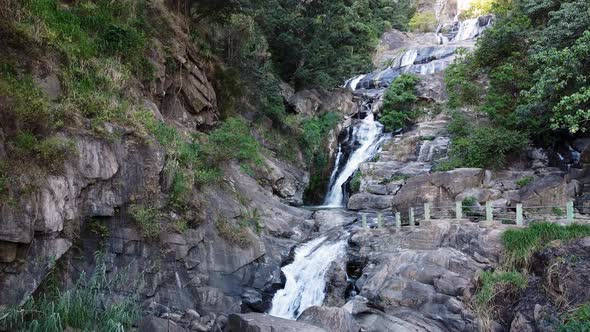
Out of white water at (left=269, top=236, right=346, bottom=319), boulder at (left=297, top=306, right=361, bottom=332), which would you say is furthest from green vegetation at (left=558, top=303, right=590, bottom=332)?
white water at (left=269, top=236, right=346, bottom=319)

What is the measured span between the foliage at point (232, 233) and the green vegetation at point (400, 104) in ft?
50.7

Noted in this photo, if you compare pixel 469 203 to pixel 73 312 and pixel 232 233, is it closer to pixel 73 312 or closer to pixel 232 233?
pixel 232 233

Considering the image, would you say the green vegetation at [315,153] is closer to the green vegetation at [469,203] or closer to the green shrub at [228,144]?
the green shrub at [228,144]

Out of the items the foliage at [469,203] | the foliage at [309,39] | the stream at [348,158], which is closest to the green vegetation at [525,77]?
the foliage at [469,203]

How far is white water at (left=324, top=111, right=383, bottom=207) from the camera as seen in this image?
2280 centimetres

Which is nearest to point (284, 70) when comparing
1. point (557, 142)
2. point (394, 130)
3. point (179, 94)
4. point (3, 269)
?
point (394, 130)

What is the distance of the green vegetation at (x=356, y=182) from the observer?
70.2ft

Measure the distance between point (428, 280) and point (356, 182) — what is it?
10815mm

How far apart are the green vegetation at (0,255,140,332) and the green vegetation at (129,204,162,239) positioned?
5.22ft

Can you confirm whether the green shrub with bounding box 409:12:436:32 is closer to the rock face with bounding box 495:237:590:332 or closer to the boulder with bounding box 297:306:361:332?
the rock face with bounding box 495:237:590:332

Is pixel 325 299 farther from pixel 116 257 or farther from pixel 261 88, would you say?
pixel 261 88

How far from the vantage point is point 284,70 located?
27.0 m

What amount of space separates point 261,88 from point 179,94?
17.9 feet

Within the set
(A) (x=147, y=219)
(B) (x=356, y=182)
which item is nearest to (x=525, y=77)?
(B) (x=356, y=182)
